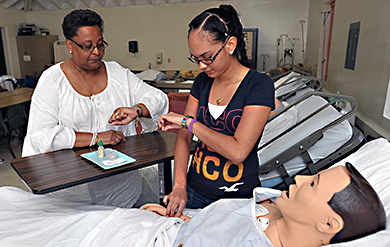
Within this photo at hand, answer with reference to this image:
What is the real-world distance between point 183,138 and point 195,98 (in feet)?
0.66

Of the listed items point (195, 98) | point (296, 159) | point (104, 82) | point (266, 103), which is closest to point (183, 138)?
point (195, 98)

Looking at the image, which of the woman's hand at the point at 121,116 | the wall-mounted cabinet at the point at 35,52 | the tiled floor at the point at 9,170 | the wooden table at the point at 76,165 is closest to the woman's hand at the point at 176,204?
the wooden table at the point at 76,165

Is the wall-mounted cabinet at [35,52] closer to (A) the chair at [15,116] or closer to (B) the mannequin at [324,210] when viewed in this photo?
(A) the chair at [15,116]

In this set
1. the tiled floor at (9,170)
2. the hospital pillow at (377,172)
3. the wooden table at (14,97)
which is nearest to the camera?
the hospital pillow at (377,172)

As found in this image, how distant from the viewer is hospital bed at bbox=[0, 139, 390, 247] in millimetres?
1058

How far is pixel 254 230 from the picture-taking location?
0.98 meters

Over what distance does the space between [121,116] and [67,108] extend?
29cm

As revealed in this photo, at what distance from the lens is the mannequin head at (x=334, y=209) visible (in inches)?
33.0

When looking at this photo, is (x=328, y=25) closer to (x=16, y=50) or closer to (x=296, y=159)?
(x=296, y=159)

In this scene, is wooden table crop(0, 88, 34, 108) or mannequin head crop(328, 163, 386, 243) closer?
mannequin head crop(328, 163, 386, 243)

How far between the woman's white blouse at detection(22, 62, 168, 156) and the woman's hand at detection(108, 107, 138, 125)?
0.12 metres

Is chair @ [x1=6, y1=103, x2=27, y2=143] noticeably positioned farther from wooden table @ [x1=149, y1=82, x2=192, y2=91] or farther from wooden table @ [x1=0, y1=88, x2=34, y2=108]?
wooden table @ [x1=149, y1=82, x2=192, y2=91]

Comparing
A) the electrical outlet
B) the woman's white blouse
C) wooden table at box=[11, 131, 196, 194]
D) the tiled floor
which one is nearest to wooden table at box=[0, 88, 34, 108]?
the tiled floor

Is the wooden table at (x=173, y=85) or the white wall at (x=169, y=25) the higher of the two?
the white wall at (x=169, y=25)
